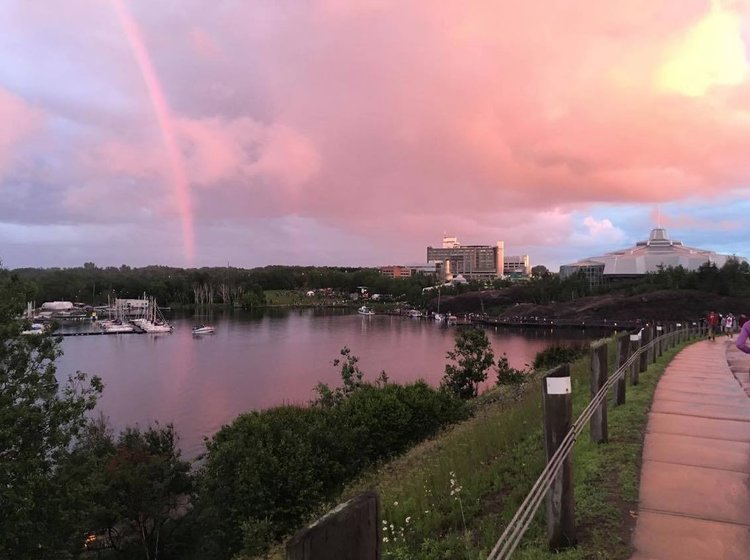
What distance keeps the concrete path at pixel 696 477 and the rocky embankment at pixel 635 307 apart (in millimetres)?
93978

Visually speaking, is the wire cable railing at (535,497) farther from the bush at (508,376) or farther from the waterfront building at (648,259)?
the waterfront building at (648,259)

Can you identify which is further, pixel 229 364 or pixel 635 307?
pixel 635 307

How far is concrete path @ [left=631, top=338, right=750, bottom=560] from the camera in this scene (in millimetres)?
4605

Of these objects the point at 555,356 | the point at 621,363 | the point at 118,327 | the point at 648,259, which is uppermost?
the point at 648,259

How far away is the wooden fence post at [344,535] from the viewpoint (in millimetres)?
1882

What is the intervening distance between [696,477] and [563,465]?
8.59 ft

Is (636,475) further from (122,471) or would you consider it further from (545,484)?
(122,471)

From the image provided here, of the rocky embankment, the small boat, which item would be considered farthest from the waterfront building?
the small boat

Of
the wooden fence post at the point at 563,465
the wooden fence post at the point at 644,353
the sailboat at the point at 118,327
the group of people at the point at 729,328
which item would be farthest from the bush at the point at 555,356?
the sailboat at the point at 118,327

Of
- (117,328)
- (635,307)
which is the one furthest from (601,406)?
(635,307)

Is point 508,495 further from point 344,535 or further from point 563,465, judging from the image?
point 344,535

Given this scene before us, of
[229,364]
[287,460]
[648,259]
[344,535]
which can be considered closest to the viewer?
[344,535]

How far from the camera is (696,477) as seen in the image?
6.17 meters

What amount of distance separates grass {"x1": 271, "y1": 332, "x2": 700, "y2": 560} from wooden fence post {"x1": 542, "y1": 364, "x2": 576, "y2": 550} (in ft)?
0.44
